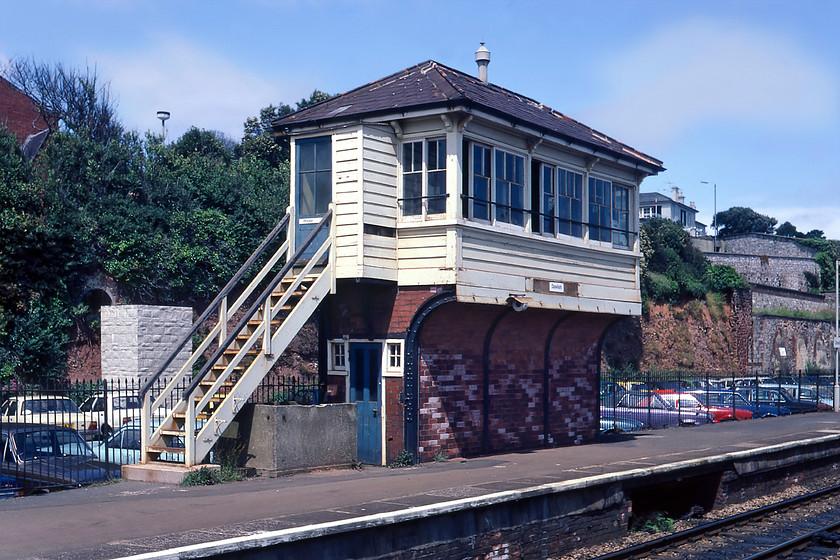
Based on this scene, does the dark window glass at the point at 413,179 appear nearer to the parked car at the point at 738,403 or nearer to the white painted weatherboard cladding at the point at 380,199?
the white painted weatherboard cladding at the point at 380,199

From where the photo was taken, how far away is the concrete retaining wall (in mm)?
14141

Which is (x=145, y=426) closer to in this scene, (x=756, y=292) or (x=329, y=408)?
(x=329, y=408)

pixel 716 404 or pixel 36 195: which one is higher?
pixel 36 195

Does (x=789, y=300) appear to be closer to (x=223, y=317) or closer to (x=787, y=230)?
(x=223, y=317)

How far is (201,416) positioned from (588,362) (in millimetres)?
10065

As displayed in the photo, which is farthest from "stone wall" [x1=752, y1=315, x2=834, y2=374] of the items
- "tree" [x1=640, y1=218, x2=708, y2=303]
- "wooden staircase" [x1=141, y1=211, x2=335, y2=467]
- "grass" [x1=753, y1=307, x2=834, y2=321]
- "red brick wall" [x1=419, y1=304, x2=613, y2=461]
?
"wooden staircase" [x1=141, y1=211, x2=335, y2=467]

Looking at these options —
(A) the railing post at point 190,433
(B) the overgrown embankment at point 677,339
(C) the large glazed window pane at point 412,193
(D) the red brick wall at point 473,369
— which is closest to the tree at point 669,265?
(B) the overgrown embankment at point 677,339

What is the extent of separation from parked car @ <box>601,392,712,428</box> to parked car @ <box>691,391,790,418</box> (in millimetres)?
2765

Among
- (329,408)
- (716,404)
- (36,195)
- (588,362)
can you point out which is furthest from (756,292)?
(329,408)

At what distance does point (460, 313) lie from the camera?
16.5 meters

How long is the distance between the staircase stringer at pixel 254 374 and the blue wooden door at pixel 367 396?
5.11 feet

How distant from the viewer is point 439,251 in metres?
15.8

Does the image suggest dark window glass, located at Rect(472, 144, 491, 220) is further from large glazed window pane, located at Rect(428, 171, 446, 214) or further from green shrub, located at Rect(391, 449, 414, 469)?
green shrub, located at Rect(391, 449, 414, 469)

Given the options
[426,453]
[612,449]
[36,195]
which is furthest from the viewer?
[36,195]
